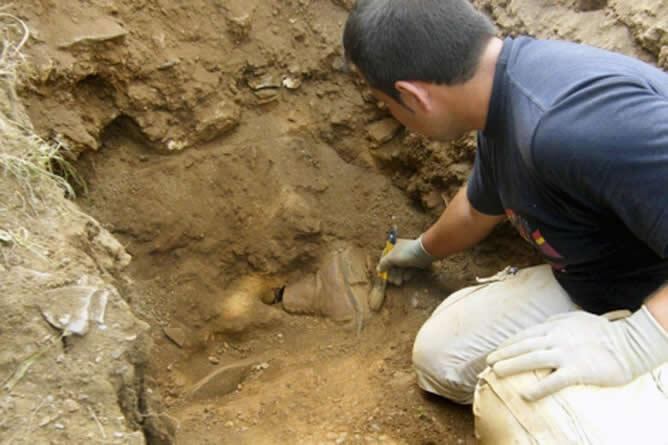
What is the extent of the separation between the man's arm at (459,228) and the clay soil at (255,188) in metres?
0.26

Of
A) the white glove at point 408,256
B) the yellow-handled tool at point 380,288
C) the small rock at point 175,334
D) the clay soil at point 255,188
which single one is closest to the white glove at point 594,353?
the clay soil at point 255,188

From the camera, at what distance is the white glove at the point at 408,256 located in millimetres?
Answer: 2438

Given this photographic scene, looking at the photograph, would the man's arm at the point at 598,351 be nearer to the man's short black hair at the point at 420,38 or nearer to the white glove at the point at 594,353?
the white glove at the point at 594,353

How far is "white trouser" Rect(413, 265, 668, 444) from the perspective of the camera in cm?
134

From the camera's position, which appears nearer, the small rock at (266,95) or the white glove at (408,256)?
the white glove at (408,256)

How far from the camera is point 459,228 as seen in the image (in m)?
2.22

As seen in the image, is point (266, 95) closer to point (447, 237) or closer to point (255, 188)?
point (255, 188)

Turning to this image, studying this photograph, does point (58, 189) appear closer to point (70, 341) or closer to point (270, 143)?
point (70, 341)

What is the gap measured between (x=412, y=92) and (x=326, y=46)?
132 centimetres

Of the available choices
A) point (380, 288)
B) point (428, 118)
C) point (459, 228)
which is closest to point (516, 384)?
point (428, 118)

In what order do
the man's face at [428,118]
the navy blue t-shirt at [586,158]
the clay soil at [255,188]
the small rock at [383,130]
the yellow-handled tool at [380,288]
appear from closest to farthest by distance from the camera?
the navy blue t-shirt at [586,158] → the man's face at [428,118] → the clay soil at [255,188] → the yellow-handled tool at [380,288] → the small rock at [383,130]

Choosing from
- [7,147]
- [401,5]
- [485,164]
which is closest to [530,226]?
[485,164]

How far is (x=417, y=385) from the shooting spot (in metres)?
2.21

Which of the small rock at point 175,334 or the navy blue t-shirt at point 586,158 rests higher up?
the navy blue t-shirt at point 586,158
